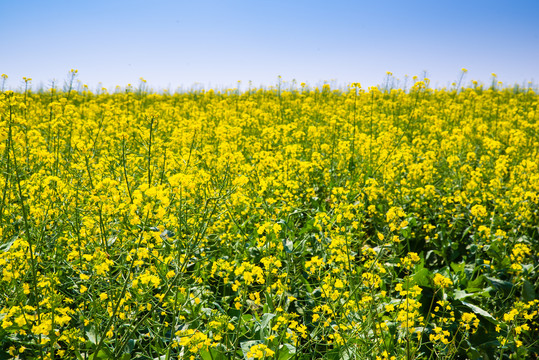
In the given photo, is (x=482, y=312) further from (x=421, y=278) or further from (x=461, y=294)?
(x=421, y=278)

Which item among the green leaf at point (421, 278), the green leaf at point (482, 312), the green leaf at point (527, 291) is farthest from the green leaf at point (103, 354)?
the green leaf at point (527, 291)

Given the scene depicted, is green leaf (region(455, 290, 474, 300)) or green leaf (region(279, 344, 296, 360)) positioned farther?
green leaf (region(455, 290, 474, 300))

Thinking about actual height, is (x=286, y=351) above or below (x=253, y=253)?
below

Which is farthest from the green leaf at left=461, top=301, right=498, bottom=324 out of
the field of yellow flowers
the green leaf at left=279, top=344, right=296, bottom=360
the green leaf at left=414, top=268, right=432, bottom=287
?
the green leaf at left=279, top=344, right=296, bottom=360

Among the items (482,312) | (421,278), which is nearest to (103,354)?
(421,278)

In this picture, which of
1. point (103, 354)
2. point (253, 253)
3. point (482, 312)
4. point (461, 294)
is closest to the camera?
point (103, 354)

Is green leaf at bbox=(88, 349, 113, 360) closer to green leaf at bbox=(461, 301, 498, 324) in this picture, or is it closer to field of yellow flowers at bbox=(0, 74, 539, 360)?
field of yellow flowers at bbox=(0, 74, 539, 360)

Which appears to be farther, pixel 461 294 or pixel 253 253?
pixel 253 253

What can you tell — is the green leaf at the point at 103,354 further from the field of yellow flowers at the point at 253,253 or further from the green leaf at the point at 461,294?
the green leaf at the point at 461,294

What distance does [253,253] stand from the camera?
2.94 metres

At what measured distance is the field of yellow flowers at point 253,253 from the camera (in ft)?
6.38

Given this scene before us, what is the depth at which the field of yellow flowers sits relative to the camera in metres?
1.94

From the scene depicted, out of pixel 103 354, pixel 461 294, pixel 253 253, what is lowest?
pixel 103 354

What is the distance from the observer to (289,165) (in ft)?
13.7
